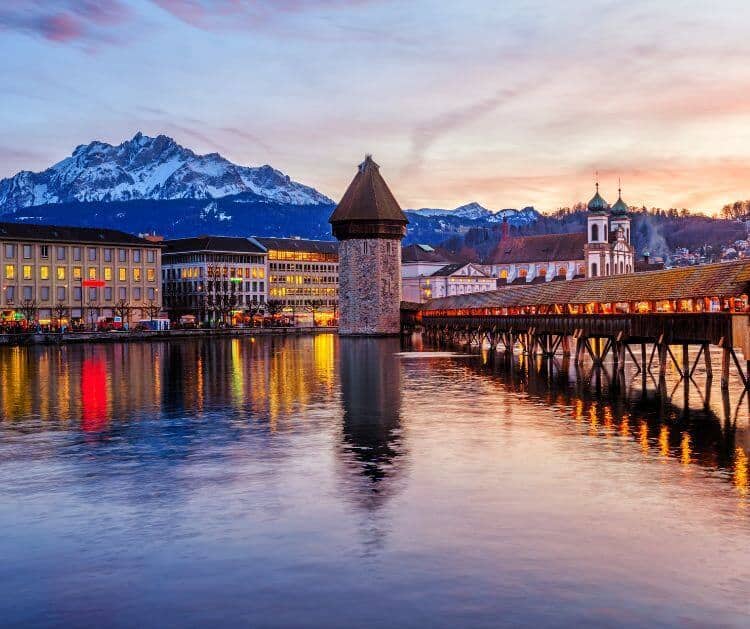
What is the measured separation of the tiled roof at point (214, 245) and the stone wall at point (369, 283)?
144ft

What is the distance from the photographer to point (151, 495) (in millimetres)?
21750

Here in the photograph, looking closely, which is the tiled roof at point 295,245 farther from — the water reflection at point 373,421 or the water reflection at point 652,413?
the water reflection at point 652,413

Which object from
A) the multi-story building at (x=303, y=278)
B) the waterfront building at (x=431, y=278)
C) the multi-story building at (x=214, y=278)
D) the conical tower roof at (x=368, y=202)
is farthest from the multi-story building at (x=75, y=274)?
the waterfront building at (x=431, y=278)

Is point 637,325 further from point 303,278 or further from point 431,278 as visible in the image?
point 431,278

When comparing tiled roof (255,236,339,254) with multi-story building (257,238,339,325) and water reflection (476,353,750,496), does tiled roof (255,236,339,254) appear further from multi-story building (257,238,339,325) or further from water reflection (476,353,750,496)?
water reflection (476,353,750,496)

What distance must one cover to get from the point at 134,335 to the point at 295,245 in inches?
2689

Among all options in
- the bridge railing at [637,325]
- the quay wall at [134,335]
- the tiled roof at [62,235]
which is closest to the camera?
the bridge railing at [637,325]

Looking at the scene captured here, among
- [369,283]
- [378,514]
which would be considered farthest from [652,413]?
[369,283]

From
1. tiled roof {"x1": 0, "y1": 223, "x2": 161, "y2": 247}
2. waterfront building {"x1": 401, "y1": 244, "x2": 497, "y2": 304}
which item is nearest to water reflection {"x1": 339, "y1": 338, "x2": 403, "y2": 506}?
tiled roof {"x1": 0, "y1": 223, "x2": 161, "y2": 247}

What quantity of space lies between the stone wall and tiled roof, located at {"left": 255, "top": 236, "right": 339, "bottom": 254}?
53.7 m

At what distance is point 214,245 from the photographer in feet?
561

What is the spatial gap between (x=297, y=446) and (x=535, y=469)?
7481 millimetres

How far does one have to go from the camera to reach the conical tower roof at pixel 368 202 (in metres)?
130

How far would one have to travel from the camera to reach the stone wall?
131875 mm
